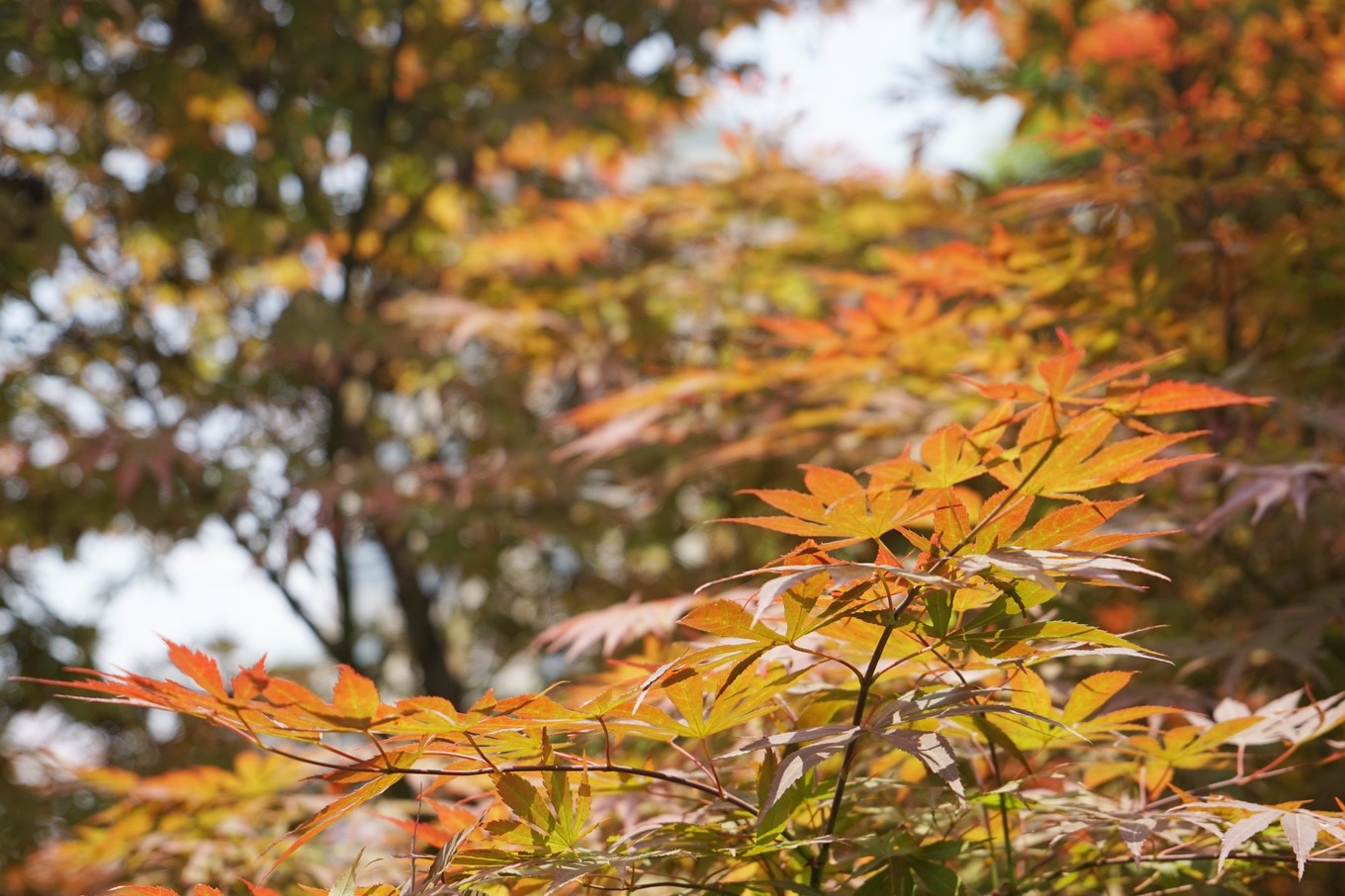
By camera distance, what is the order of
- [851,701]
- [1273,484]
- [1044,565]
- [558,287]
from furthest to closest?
[558,287] < [1273,484] < [851,701] < [1044,565]

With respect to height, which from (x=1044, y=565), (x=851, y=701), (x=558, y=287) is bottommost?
(x=851, y=701)

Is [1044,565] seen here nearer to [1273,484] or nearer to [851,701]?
[851,701]

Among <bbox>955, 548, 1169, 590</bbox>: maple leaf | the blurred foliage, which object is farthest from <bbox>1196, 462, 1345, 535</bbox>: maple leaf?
<bbox>955, 548, 1169, 590</bbox>: maple leaf

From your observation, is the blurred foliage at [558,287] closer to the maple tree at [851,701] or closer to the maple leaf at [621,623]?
the maple leaf at [621,623]

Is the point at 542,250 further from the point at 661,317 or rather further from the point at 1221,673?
the point at 1221,673

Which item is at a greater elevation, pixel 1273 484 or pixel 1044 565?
pixel 1044 565

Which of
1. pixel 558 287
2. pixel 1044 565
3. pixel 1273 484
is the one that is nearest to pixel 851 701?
pixel 1044 565

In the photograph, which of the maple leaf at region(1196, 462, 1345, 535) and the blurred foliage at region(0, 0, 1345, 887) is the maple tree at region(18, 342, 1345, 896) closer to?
the maple leaf at region(1196, 462, 1345, 535)

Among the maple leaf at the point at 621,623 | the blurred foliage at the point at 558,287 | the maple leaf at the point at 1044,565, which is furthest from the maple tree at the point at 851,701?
the blurred foliage at the point at 558,287

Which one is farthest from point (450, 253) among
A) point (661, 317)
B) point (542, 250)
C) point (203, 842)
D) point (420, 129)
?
point (203, 842)

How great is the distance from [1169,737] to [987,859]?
210 mm

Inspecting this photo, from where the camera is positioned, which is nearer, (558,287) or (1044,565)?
(1044,565)

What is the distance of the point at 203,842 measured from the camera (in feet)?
4.81

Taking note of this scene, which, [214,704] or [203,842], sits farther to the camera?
[203,842]
